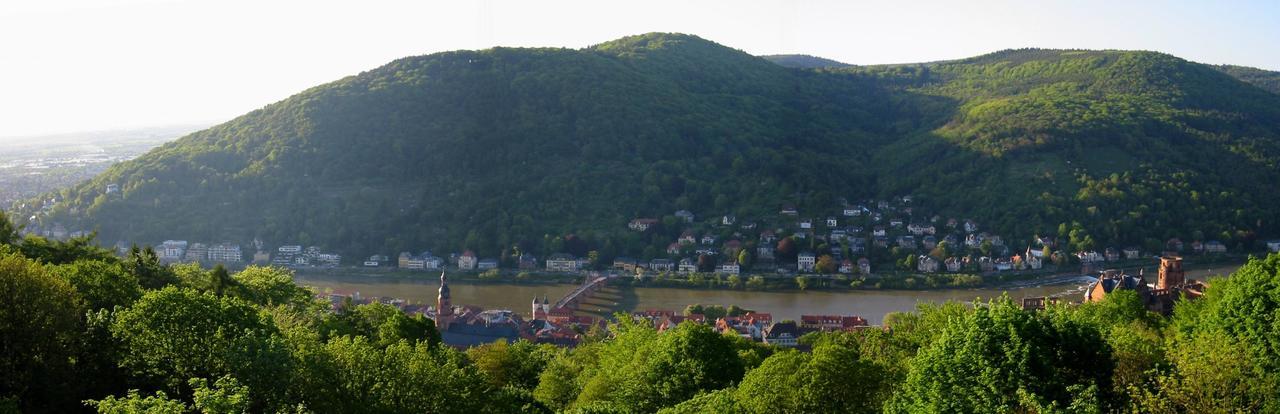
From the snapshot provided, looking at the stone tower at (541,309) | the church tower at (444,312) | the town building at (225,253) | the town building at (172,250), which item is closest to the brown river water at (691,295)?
the stone tower at (541,309)

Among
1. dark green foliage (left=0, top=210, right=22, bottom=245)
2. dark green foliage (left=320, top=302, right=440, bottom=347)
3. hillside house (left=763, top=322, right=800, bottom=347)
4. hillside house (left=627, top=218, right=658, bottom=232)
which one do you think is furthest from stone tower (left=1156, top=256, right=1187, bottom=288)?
dark green foliage (left=0, top=210, right=22, bottom=245)

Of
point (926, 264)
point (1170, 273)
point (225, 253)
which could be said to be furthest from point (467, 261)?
point (1170, 273)

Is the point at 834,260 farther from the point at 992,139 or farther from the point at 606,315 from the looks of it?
the point at 992,139

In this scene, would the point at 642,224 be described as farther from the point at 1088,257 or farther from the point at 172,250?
the point at 172,250

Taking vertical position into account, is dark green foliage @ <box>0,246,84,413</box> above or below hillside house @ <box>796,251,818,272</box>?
above

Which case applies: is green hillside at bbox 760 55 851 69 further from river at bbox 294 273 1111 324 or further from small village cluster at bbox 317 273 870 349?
small village cluster at bbox 317 273 870 349

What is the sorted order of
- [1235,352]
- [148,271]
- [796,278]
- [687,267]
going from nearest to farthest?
[1235,352]
[148,271]
[796,278]
[687,267]

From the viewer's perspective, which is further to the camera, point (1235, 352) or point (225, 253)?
point (225, 253)

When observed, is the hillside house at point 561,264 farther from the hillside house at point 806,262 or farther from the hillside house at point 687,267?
the hillside house at point 806,262
